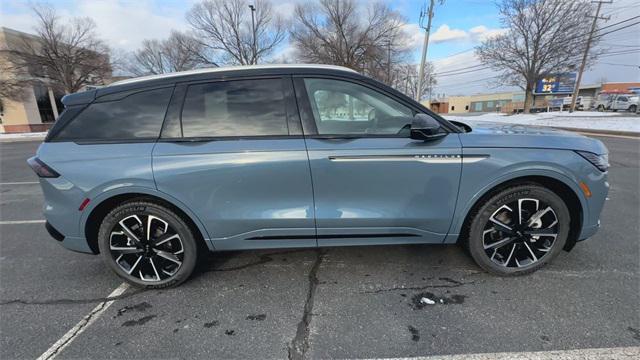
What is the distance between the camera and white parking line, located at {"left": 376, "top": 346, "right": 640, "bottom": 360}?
1.93 m

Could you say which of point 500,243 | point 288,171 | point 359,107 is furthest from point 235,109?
point 500,243

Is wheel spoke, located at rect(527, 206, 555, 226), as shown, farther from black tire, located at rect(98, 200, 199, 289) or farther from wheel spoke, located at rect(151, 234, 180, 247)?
wheel spoke, located at rect(151, 234, 180, 247)

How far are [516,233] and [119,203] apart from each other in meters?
3.48

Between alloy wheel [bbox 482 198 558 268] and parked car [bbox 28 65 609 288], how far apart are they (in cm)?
1

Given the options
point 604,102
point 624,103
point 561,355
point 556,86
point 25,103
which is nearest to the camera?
point 561,355

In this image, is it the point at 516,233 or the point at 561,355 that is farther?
the point at 516,233

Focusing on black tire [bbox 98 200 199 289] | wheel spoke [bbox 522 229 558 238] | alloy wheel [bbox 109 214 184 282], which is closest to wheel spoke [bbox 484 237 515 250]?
wheel spoke [bbox 522 229 558 238]

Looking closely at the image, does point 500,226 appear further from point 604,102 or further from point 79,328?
point 604,102

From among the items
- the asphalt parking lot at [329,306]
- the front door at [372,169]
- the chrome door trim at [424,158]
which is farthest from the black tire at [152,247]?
the chrome door trim at [424,158]

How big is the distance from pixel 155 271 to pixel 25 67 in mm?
35673

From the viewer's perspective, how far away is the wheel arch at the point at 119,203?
255 cm

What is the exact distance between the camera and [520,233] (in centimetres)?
271

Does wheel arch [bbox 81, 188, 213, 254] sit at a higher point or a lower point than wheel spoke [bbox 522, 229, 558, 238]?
higher

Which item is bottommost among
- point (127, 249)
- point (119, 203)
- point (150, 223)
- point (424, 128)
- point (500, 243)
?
point (500, 243)
